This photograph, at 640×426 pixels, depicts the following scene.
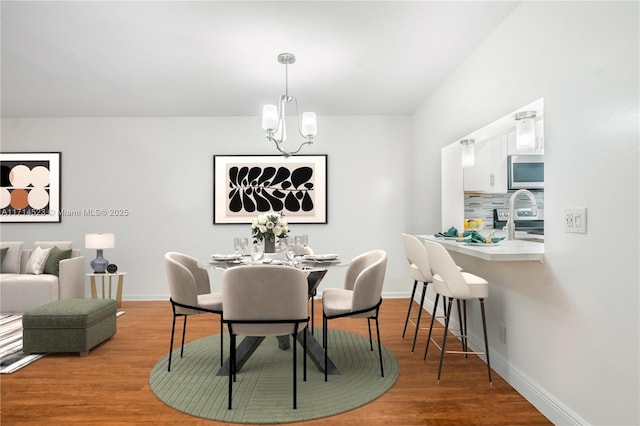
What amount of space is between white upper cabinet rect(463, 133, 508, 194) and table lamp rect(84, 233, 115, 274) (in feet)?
14.4

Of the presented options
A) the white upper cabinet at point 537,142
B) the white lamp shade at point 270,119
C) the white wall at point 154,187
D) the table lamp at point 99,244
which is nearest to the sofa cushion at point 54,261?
the table lamp at point 99,244

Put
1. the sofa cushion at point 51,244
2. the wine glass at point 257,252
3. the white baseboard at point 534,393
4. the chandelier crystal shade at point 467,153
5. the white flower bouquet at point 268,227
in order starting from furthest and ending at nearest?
the sofa cushion at point 51,244, the chandelier crystal shade at point 467,153, the white flower bouquet at point 268,227, the wine glass at point 257,252, the white baseboard at point 534,393

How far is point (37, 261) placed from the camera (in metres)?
4.82

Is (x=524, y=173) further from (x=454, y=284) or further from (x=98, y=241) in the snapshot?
(x=98, y=241)

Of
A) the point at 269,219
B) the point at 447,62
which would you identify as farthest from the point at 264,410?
the point at 447,62

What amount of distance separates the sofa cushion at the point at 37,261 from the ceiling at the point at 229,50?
186 cm

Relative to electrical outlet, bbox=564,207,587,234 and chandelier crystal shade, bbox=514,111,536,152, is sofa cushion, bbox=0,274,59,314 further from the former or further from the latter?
electrical outlet, bbox=564,207,587,234

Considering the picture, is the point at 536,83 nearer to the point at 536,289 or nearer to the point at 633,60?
the point at 633,60

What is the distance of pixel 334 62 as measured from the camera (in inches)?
145

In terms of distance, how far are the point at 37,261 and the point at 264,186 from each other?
2.94 m

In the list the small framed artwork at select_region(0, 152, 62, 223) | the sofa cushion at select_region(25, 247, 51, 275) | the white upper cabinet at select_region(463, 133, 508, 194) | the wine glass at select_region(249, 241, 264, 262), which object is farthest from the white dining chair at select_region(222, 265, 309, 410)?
the small framed artwork at select_region(0, 152, 62, 223)

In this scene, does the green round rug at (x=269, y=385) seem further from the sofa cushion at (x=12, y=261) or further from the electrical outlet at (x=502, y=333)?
the sofa cushion at (x=12, y=261)

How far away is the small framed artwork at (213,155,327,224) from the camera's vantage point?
221 inches

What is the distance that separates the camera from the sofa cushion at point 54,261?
15.8ft
